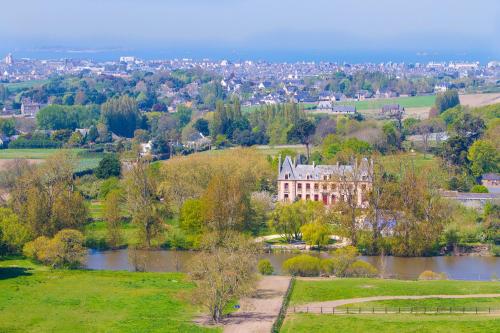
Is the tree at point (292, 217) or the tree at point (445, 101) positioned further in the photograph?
the tree at point (445, 101)

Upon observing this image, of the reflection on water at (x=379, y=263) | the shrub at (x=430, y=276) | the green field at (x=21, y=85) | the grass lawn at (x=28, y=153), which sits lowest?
the green field at (x=21, y=85)

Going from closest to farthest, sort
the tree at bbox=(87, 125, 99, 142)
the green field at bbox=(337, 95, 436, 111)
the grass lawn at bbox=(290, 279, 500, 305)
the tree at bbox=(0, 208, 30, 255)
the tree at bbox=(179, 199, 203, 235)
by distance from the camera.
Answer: the grass lawn at bbox=(290, 279, 500, 305), the tree at bbox=(0, 208, 30, 255), the tree at bbox=(179, 199, 203, 235), the tree at bbox=(87, 125, 99, 142), the green field at bbox=(337, 95, 436, 111)

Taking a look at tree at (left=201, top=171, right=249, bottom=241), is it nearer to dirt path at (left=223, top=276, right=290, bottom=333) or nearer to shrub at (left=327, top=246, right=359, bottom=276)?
shrub at (left=327, top=246, right=359, bottom=276)

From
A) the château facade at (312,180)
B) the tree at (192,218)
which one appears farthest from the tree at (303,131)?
the tree at (192,218)

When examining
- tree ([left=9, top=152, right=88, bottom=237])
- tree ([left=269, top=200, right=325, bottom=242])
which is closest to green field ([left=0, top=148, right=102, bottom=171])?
tree ([left=9, top=152, right=88, bottom=237])

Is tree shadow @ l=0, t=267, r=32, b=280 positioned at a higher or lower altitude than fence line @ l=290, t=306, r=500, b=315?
lower

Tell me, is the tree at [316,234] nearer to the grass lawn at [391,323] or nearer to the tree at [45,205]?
the tree at [45,205]

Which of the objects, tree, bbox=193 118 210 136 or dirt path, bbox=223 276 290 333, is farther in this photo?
tree, bbox=193 118 210 136
